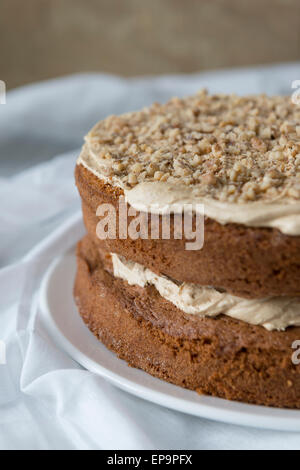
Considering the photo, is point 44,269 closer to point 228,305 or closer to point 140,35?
point 228,305

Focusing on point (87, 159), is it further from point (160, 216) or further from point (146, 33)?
point (146, 33)

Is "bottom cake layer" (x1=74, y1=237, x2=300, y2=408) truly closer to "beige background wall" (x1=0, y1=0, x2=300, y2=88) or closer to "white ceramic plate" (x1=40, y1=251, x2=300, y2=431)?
A: "white ceramic plate" (x1=40, y1=251, x2=300, y2=431)

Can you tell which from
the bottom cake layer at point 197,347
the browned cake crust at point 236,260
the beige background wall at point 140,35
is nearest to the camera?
the browned cake crust at point 236,260

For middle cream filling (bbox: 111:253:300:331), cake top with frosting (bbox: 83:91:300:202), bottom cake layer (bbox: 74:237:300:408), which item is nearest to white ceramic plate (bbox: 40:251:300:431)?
bottom cake layer (bbox: 74:237:300:408)

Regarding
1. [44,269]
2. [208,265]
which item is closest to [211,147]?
[208,265]

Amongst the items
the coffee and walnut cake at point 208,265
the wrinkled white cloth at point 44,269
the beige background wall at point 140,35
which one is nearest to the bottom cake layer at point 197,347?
the coffee and walnut cake at point 208,265

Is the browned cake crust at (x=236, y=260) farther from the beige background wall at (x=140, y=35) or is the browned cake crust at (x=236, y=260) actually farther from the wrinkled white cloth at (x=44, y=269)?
the beige background wall at (x=140, y=35)
